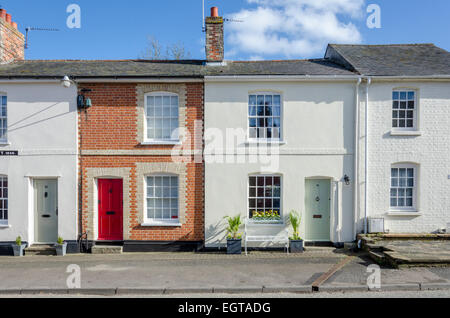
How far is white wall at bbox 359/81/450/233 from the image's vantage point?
10148 millimetres

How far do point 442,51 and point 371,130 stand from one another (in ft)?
17.6

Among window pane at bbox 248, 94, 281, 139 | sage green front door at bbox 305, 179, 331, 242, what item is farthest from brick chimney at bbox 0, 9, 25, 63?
sage green front door at bbox 305, 179, 331, 242

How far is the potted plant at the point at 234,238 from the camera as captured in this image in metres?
9.66

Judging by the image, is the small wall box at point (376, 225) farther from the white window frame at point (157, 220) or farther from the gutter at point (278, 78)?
the white window frame at point (157, 220)

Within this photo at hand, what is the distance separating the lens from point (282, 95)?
10.2 m

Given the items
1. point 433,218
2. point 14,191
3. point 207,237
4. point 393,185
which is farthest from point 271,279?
point 14,191

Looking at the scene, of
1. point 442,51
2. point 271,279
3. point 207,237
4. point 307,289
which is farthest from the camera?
point 442,51

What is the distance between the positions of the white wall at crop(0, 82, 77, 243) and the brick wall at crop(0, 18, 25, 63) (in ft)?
8.13

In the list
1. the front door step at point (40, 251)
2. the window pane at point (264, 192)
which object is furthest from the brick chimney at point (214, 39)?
the front door step at point (40, 251)

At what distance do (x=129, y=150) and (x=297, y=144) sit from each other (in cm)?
577

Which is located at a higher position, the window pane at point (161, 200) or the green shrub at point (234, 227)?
the window pane at point (161, 200)

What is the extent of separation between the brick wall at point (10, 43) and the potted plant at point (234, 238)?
1089cm

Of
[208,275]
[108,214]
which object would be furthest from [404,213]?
[108,214]

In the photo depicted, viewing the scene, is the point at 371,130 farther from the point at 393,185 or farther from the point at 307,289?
the point at 307,289
